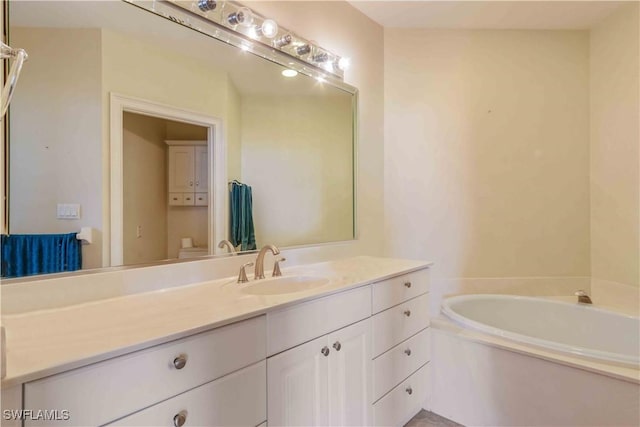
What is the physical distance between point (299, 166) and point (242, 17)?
81 cm

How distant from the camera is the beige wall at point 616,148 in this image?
7.45 feet

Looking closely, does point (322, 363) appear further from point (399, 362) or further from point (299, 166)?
point (299, 166)

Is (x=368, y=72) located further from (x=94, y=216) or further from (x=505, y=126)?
(x=94, y=216)

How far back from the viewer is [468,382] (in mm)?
1871

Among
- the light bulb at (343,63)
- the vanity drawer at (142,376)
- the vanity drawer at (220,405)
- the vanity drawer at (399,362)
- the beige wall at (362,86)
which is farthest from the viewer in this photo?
the light bulb at (343,63)

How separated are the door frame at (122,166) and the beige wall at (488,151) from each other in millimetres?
1453

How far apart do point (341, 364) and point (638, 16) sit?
9.52ft

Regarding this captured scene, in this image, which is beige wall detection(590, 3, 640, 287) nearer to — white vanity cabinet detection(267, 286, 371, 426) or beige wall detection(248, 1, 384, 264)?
beige wall detection(248, 1, 384, 264)

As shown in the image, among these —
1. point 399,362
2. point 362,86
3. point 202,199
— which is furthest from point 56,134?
point 362,86

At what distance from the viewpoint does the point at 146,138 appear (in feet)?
4.28

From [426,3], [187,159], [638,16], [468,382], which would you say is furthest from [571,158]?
[187,159]

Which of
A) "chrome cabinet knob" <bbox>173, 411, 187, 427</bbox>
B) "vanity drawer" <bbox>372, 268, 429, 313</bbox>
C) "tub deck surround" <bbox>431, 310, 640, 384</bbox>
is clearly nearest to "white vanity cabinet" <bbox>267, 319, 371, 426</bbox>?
"vanity drawer" <bbox>372, 268, 429, 313</bbox>

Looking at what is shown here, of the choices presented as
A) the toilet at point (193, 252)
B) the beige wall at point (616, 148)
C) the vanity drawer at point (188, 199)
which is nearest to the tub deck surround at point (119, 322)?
the toilet at point (193, 252)

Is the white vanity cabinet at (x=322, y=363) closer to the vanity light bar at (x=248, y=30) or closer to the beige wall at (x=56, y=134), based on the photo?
the beige wall at (x=56, y=134)
